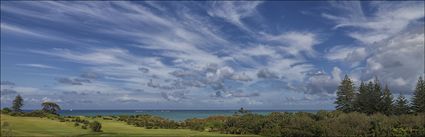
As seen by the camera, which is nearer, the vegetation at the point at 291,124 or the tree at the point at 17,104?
the vegetation at the point at 291,124

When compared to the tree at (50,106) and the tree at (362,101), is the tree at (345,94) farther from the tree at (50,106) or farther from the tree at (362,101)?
the tree at (50,106)

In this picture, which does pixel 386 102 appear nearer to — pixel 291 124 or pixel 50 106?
pixel 291 124

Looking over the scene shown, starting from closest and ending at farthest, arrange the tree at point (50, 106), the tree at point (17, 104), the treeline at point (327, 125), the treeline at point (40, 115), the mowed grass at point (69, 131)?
the mowed grass at point (69, 131) < the treeline at point (327, 125) < the treeline at point (40, 115) < the tree at point (17, 104) < the tree at point (50, 106)

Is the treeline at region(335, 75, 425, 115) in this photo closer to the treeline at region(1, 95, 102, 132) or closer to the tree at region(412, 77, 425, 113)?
the tree at region(412, 77, 425, 113)

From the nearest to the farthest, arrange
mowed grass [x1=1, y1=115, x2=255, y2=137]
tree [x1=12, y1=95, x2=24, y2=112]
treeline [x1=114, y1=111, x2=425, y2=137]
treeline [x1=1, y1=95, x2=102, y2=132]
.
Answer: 1. mowed grass [x1=1, y1=115, x2=255, y2=137]
2. treeline [x1=114, y1=111, x2=425, y2=137]
3. treeline [x1=1, y1=95, x2=102, y2=132]
4. tree [x1=12, y1=95, x2=24, y2=112]

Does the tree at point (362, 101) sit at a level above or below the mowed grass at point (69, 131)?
above

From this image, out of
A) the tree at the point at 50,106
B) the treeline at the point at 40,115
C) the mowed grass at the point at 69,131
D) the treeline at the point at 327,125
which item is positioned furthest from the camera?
the tree at the point at 50,106

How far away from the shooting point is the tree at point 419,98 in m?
58.2

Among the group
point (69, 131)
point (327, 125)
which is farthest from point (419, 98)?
point (69, 131)

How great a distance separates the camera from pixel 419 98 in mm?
59250

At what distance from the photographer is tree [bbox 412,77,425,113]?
5825cm

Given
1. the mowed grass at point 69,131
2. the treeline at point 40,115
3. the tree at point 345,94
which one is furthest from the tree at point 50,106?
the tree at point 345,94

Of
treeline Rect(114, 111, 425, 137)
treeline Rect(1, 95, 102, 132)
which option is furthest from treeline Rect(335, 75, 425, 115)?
treeline Rect(1, 95, 102, 132)

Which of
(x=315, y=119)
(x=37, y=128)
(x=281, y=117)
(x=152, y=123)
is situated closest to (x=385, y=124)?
(x=315, y=119)
